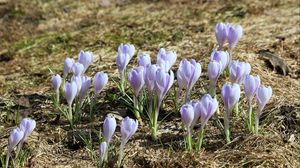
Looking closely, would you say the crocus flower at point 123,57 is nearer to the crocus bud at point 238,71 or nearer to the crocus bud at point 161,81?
the crocus bud at point 161,81

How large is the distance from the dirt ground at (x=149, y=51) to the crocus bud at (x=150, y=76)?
0.32 metres

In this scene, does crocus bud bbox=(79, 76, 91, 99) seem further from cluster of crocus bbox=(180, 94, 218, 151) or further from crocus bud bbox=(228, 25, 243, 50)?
crocus bud bbox=(228, 25, 243, 50)

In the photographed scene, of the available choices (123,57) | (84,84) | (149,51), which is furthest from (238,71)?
(149,51)

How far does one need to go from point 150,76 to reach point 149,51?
1.83m

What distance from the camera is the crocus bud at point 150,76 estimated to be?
10.9 feet

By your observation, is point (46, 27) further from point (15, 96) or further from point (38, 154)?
point (38, 154)

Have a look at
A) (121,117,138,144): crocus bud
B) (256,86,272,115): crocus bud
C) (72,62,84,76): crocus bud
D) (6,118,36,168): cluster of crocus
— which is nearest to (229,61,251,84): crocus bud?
(256,86,272,115): crocus bud

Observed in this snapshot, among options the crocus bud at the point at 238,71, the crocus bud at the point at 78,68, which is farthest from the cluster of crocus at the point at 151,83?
the crocus bud at the point at 78,68

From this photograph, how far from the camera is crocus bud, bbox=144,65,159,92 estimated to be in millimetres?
3324

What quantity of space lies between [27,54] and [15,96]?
4.20 feet

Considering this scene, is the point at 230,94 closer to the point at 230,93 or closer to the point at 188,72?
the point at 230,93

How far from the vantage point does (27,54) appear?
5500 mm

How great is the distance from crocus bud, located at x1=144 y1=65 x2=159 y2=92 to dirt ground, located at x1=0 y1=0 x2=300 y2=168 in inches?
12.4

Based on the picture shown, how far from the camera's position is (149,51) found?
5.16 meters
